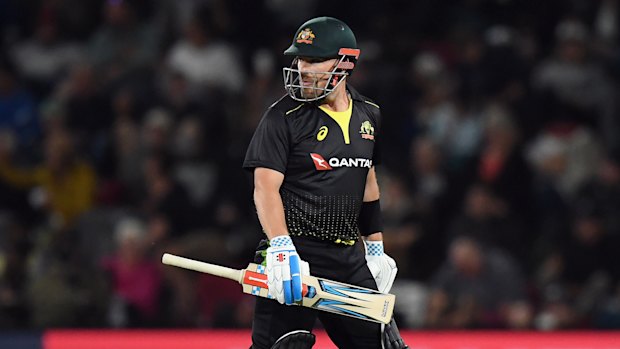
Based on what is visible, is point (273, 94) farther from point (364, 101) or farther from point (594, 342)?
point (364, 101)

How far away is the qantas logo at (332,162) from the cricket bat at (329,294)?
377mm

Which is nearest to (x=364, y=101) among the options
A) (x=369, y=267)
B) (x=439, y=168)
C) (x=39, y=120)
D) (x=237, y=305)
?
(x=369, y=267)

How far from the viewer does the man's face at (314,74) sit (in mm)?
3980

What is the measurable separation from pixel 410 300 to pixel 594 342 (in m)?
1.62

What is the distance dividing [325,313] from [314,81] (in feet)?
2.62

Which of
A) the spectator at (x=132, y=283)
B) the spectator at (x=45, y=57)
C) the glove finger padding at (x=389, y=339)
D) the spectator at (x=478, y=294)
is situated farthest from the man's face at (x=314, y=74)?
the spectator at (x=45, y=57)

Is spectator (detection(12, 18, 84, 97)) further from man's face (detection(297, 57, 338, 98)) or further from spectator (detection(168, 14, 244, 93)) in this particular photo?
man's face (detection(297, 57, 338, 98))

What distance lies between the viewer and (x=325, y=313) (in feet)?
13.4

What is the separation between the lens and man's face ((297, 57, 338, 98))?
3980 millimetres

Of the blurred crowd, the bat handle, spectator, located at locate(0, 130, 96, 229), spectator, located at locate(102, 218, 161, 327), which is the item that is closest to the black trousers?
the bat handle

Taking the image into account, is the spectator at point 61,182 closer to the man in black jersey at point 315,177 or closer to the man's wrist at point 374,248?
the man's wrist at point 374,248

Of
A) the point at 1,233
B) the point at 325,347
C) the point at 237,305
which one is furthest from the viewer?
the point at 1,233

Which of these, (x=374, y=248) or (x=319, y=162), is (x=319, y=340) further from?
(x=319, y=162)

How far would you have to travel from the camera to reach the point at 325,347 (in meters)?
5.80
